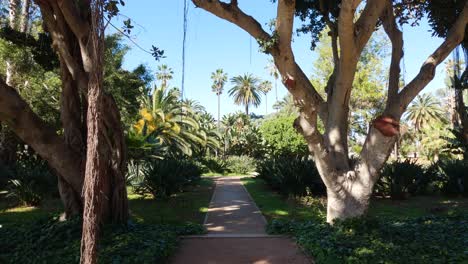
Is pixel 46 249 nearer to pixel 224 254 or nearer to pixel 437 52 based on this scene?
pixel 224 254

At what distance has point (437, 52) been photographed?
7984 mm

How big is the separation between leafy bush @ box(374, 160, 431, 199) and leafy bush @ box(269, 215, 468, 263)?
477cm

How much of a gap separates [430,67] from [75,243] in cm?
691

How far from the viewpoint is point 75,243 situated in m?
6.18

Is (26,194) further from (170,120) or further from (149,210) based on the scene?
(170,120)

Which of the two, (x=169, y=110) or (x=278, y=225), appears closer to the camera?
(x=278, y=225)

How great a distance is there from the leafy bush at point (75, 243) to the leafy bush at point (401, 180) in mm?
7925

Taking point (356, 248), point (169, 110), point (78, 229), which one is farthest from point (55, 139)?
point (169, 110)

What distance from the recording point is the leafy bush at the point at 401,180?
1322 centimetres

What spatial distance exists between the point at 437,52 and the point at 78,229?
734cm

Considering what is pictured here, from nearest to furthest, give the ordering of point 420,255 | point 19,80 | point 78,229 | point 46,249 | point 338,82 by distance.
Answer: point 420,255 < point 46,249 < point 78,229 < point 338,82 < point 19,80

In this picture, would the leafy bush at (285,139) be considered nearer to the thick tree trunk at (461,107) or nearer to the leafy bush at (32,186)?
the thick tree trunk at (461,107)

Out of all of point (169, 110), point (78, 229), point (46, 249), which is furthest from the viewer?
point (169, 110)

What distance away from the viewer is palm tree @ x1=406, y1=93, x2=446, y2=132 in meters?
64.1
